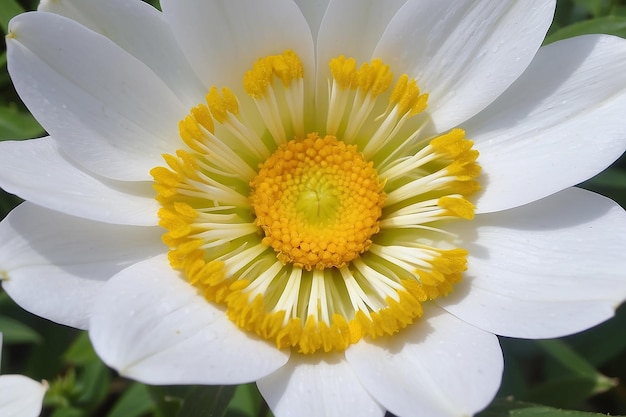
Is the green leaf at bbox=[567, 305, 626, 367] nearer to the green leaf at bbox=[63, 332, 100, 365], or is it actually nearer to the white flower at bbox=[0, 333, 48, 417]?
the green leaf at bbox=[63, 332, 100, 365]

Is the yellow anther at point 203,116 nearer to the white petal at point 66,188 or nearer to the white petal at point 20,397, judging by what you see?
the white petal at point 66,188

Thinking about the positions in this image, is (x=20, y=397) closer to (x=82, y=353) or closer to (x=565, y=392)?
(x=82, y=353)

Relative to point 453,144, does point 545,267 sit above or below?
below

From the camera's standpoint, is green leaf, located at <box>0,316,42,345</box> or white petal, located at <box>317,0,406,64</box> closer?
white petal, located at <box>317,0,406,64</box>

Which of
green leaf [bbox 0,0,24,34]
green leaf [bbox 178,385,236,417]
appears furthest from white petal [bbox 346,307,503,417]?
green leaf [bbox 0,0,24,34]

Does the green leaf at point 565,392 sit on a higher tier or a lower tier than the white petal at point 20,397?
lower

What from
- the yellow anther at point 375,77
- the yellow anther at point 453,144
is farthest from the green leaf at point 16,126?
the yellow anther at point 453,144

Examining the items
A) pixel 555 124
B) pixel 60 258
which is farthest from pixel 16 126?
pixel 555 124
